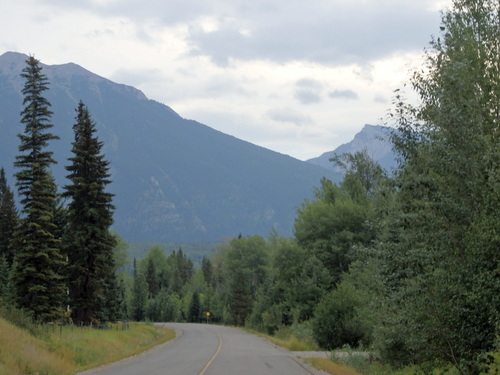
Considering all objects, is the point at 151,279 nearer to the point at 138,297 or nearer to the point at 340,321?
the point at 138,297

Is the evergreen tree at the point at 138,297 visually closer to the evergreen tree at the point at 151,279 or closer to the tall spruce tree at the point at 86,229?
the evergreen tree at the point at 151,279

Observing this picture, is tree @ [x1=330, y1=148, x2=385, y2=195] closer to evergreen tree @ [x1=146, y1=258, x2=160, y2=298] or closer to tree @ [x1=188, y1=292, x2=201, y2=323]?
tree @ [x1=188, y1=292, x2=201, y2=323]

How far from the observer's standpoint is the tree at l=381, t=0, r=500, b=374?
42.7ft

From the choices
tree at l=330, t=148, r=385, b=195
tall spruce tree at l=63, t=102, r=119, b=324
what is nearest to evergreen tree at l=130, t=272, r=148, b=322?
tree at l=330, t=148, r=385, b=195

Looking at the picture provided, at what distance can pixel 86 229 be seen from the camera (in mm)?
43281

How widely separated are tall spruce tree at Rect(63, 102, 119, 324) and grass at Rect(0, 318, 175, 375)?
14.7 feet

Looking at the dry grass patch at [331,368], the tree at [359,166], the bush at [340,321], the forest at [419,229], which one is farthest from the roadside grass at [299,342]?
the tree at [359,166]

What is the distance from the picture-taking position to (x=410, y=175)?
51.6 ft

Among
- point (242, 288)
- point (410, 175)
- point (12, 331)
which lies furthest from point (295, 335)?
point (242, 288)

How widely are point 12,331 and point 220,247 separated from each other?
120m

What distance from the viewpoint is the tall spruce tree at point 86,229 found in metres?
42.8

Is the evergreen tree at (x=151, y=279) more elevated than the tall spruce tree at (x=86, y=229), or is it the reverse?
the tall spruce tree at (x=86, y=229)

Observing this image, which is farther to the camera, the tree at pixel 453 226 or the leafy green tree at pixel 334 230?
the leafy green tree at pixel 334 230

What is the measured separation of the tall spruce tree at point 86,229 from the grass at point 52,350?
14.7 feet
